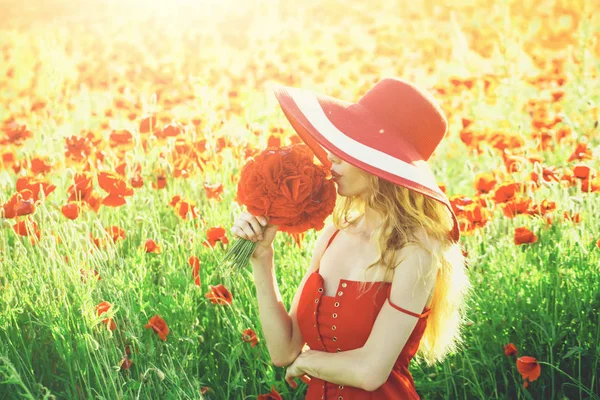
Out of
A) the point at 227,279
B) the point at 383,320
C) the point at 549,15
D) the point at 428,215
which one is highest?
the point at 428,215

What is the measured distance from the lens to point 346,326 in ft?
6.96

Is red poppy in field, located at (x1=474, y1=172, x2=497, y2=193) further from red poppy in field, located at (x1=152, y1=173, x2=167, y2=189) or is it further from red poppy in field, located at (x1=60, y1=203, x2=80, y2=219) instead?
red poppy in field, located at (x1=60, y1=203, x2=80, y2=219)

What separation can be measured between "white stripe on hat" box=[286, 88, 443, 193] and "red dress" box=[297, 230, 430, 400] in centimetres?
34

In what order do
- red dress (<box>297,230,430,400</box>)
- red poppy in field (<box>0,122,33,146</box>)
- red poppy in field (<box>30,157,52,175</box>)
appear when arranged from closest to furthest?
red dress (<box>297,230,430,400</box>) → red poppy in field (<box>30,157,52,175</box>) → red poppy in field (<box>0,122,33,146</box>)

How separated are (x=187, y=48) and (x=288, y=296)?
6734 mm

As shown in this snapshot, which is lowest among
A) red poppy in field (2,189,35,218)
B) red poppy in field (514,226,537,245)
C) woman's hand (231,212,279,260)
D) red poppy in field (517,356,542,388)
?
red poppy in field (517,356,542,388)

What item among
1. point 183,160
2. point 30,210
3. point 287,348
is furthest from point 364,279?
point 183,160

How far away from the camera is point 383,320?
2.02 meters

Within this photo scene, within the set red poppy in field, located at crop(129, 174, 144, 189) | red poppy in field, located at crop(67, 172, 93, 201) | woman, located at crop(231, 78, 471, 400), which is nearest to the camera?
woman, located at crop(231, 78, 471, 400)

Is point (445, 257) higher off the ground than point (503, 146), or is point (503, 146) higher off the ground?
point (445, 257)

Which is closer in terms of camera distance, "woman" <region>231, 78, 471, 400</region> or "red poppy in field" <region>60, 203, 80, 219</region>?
"woman" <region>231, 78, 471, 400</region>

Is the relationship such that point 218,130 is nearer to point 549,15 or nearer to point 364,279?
point 364,279

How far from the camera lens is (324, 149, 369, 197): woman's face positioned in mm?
2051

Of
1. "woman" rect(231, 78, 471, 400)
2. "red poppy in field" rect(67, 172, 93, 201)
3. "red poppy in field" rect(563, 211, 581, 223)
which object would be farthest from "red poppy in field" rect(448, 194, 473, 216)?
"red poppy in field" rect(67, 172, 93, 201)
